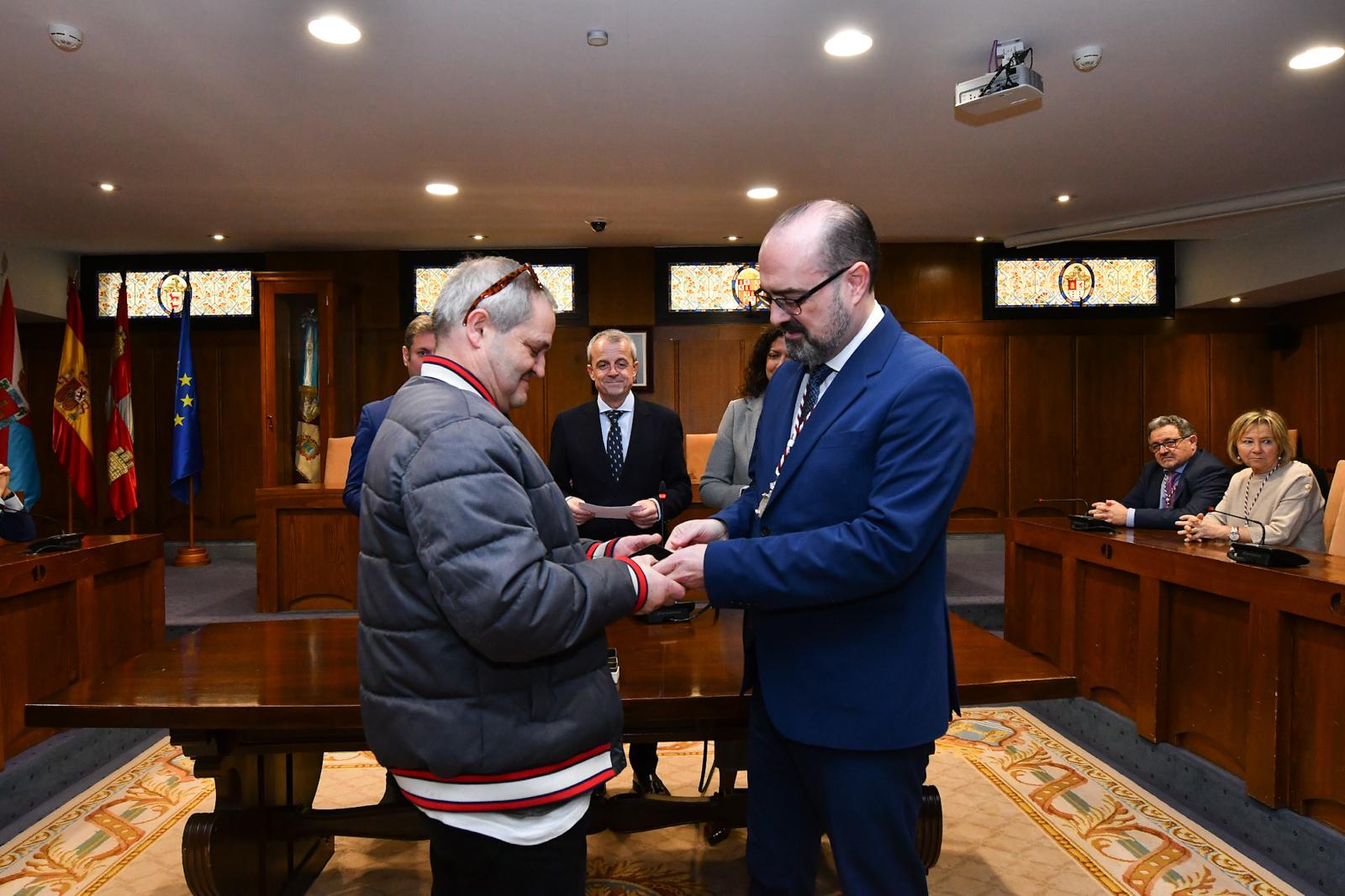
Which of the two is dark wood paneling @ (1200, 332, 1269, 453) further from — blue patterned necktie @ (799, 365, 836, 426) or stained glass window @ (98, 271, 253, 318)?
stained glass window @ (98, 271, 253, 318)

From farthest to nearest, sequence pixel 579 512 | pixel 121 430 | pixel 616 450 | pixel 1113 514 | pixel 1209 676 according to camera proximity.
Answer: pixel 121 430 < pixel 1113 514 < pixel 616 450 < pixel 1209 676 < pixel 579 512

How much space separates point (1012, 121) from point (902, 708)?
4.28 meters

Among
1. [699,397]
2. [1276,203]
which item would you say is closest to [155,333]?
[699,397]

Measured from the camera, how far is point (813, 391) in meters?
1.62

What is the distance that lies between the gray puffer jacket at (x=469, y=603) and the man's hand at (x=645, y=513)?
1393 mm

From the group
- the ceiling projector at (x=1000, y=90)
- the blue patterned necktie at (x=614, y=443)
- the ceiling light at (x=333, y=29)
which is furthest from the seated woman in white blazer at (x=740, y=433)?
the ceiling light at (x=333, y=29)

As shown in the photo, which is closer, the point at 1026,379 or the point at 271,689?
the point at 271,689

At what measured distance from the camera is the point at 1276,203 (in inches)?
241

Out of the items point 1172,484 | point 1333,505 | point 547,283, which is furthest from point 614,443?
point 547,283

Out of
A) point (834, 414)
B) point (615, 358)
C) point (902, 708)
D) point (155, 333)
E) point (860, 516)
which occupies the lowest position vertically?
point (902, 708)

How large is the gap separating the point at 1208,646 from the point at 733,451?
1.85m

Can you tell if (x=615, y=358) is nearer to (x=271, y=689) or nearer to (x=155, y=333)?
(x=271, y=689)

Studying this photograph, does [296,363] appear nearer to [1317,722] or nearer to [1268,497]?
[1268,497]

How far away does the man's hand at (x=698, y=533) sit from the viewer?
1680 millimetres
